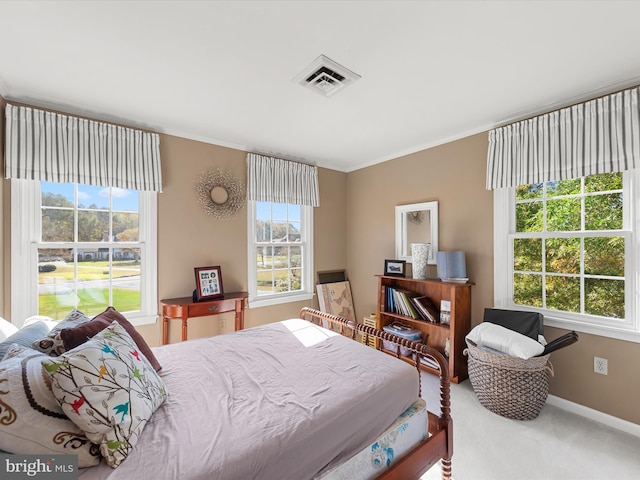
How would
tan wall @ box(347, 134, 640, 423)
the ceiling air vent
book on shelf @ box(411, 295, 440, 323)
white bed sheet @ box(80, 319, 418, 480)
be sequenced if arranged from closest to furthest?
1. white bed sheet @ box(80, 319, 418, 480)
2. the ceiling air vent
3. tan wall @ box(347, 134, 640, 423)
4. book on shelf @ box(411, 295, 440, 323)

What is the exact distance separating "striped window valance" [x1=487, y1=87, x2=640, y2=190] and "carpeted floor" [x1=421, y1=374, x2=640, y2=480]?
1896mm

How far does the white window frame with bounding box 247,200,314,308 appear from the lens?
3463 millimetres

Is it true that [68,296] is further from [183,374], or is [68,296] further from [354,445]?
[354,445]

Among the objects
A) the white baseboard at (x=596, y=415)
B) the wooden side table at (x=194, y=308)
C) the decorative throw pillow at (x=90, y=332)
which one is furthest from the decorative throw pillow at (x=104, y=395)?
the white baseboard at (x=596, y=415)

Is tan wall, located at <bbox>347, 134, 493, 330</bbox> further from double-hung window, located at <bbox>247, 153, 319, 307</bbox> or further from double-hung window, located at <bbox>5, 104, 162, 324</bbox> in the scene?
double-hung window, located at <bbox>5, 104, 162, 324</bbox>

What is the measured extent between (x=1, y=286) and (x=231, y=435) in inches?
93.6

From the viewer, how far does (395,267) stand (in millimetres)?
3391

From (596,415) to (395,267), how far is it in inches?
78.7

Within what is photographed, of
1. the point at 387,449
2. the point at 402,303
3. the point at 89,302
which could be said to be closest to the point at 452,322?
the point at 402,303

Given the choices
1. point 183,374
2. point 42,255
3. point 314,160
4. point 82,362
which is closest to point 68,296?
point 42,255

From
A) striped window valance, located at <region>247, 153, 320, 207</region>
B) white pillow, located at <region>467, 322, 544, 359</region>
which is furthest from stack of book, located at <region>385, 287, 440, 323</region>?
striped window valance, located at <region>247, 153, 320, 207</region>

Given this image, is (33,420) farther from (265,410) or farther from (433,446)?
(433,446)

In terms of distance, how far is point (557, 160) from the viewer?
2316 millimetres

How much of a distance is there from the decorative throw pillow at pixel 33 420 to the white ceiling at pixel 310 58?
1640 millimetres
